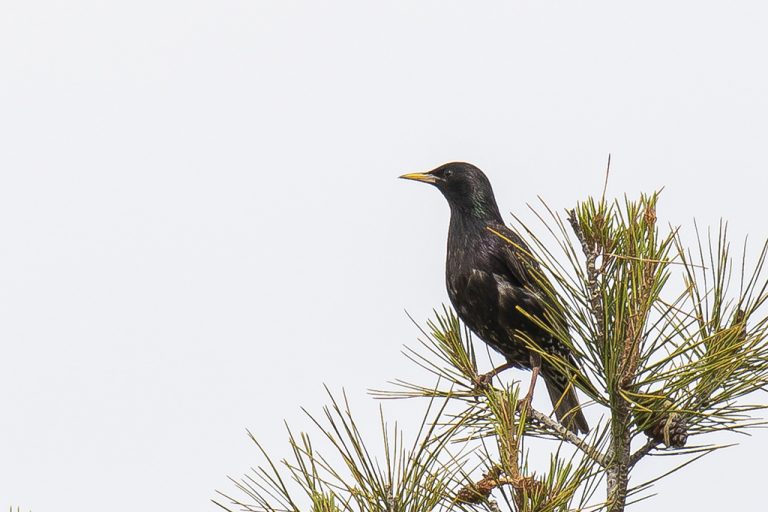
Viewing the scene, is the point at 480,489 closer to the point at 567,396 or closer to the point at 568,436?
the point at 568,436

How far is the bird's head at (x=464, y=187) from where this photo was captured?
591cm

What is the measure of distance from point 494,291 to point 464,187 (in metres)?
0.93

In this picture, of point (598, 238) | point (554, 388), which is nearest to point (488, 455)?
point (598, 238)

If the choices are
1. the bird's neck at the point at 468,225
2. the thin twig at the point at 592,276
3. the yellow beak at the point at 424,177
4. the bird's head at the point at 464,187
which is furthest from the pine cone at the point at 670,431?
the yellow beak at the point at 424,177

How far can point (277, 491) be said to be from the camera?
9.05 feet

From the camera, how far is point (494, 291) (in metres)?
5.32

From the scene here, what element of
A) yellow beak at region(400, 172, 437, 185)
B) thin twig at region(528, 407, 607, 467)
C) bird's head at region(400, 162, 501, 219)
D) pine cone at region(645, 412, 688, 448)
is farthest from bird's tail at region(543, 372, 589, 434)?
pine cone at region(645, 412, 688, 448)

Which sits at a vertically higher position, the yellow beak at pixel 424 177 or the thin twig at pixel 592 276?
the yellow beak at pixel 424 177

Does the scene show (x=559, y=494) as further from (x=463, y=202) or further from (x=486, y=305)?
(x=463, y=202)

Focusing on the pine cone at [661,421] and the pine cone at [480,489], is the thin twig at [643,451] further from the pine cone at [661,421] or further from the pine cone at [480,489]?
the pine cone at [480,489]

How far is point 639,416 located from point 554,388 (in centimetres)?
303

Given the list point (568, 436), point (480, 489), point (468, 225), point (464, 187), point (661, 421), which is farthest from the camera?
point (464, 187)

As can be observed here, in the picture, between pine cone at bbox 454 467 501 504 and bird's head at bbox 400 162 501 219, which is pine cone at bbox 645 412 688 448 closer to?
pine cone at bbox 454 467 501 504

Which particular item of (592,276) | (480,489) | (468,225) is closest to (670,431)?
(592,276)
